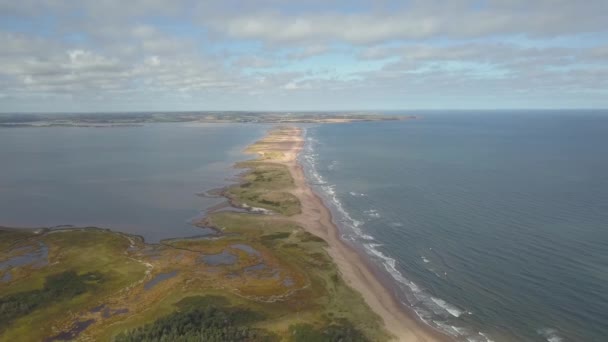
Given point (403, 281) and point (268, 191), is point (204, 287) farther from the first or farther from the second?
point (268, 191)

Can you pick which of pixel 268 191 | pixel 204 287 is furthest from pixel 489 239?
pixel 268 191

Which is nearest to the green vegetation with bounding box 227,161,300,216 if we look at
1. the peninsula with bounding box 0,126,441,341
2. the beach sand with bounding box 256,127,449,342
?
the beach sand with bounding box 256,127,449,342

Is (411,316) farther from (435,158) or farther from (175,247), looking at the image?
(435,158)

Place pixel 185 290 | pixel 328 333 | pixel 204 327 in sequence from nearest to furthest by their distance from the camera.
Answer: pixel 328 333 < pixel 204 327 < pixel 185 290

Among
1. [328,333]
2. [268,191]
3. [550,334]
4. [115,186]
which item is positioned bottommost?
[328,333]

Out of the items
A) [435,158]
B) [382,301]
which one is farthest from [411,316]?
[435,158]

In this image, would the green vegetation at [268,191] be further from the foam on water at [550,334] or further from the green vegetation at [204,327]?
the foam on water at [550,334]
